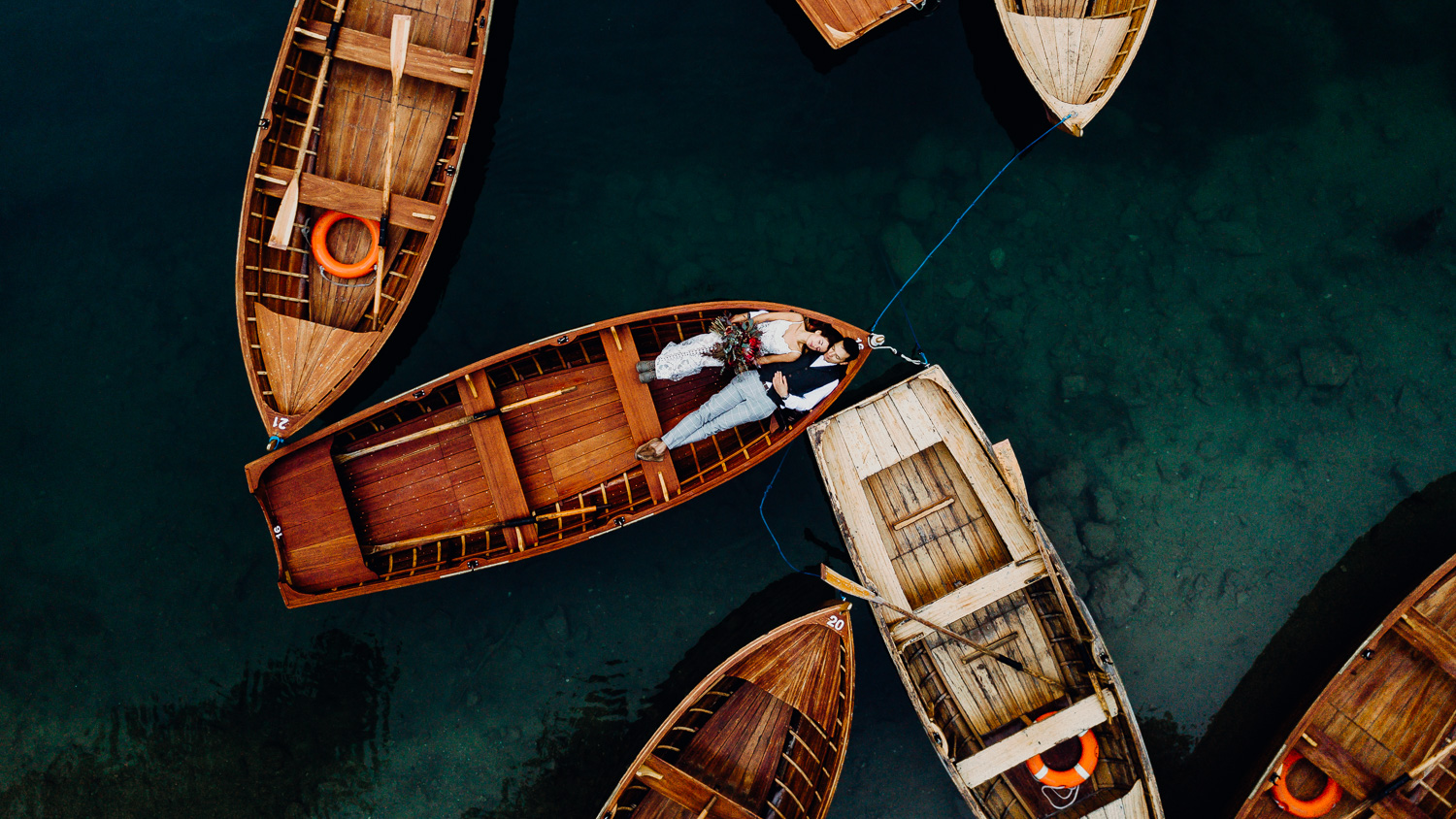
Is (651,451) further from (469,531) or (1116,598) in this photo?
(1116,598)

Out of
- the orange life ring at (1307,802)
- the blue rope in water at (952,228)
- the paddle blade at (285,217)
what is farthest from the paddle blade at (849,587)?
the paddle blade at (285,217)

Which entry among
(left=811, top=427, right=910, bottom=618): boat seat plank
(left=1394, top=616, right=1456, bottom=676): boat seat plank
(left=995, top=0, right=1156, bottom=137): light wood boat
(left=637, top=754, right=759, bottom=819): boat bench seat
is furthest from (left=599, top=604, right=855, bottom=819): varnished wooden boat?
(left=995, top=0, right=1156, bottom=137): light wood boat

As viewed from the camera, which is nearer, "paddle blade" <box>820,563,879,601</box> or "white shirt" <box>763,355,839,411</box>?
"paddle blade" <box>820,563,879,601</box>

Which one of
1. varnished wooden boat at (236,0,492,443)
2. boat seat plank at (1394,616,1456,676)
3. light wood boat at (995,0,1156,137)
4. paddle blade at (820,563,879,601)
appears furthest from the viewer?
light wood boat at (995,0,1156,137)

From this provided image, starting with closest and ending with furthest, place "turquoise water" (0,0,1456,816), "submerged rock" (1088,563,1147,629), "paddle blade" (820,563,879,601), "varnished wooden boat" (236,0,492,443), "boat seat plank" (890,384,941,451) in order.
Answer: "paddle blade" (820,563,879,601)
"varnished wooden boat" (236,0,492,443)
"boat seat plank" (890,384,941,451)
"turquoise water" (0,0,1456,816)
"submerged rock" (1088,563,1147,629)

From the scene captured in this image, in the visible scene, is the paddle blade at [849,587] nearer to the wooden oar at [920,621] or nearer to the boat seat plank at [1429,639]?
the wooden oar at [920,621]

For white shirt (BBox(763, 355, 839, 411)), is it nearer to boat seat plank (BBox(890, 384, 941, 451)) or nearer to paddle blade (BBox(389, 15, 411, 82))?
boat seat plank (BBox(890, 384, 941, 451))

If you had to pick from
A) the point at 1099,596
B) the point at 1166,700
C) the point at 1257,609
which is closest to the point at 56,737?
the point at 1099,596

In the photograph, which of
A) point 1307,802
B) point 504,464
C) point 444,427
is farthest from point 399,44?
point 1307,802
